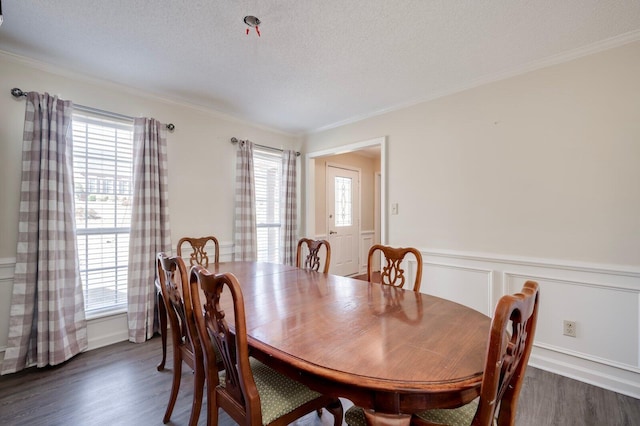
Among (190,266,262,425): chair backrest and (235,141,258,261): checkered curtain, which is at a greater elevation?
(235,141,258,261): checkered curtain

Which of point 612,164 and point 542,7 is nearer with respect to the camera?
point 542,7

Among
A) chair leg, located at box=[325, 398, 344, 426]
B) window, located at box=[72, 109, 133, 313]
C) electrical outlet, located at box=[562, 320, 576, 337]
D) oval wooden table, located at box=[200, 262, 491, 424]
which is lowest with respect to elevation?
chair leg, located at box=[325, 398, 344, 426]

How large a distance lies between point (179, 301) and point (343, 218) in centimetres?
391

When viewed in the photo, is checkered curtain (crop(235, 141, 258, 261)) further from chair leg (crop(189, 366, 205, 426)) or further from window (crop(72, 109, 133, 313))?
chair leg (crop(189, 366, 205, 426))

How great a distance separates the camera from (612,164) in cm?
202

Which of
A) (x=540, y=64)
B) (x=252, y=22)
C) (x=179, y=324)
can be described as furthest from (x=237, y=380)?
(x=540, y=64)

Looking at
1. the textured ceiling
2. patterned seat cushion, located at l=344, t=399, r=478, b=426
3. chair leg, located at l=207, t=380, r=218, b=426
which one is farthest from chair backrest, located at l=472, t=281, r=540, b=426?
the textured ceiling

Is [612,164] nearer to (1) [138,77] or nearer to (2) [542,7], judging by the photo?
(2) [542,7]

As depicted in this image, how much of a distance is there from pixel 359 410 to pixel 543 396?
1.66 metres

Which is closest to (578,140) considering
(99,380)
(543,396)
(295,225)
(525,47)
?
(525,47)

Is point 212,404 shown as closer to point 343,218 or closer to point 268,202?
point 268,202

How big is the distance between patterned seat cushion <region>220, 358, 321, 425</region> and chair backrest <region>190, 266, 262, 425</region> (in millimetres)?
73

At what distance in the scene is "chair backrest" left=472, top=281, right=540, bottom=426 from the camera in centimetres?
73

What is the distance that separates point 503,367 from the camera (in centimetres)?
84
